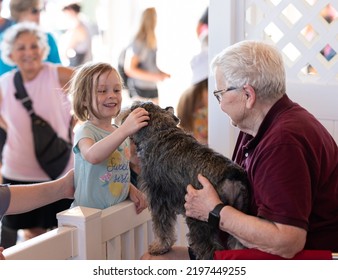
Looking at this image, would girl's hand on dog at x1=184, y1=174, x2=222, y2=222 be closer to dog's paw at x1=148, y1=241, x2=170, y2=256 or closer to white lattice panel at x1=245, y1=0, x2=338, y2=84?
dog's paw at x1=148, y1=241, x2=170, y2=256

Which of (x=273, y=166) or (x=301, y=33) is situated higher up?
(x=301, y=33)

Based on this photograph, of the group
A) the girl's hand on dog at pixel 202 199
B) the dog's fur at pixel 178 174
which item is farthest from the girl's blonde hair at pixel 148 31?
the girl's hand on dog at pixel 202 199

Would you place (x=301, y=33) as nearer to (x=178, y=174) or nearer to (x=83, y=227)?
(x=178, y=174)

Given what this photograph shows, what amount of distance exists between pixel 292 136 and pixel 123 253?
0.79 metres

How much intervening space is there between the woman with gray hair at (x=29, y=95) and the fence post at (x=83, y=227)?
5.70 ft

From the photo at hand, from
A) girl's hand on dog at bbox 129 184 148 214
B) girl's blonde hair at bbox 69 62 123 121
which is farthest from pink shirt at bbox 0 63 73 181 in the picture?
girl's hand on dog at bbox 129 184 148 214

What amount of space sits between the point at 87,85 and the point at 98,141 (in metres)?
0.23

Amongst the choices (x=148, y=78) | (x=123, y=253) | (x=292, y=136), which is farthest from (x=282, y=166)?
(x=148, y=78)

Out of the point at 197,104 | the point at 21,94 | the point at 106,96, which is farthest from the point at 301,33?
the point at 21,94

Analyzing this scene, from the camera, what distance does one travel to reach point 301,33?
2406mm

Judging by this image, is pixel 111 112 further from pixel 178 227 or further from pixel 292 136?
pixel 292 136

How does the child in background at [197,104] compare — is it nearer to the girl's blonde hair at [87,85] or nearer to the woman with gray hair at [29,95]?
the woman with gray hair at [29,95]

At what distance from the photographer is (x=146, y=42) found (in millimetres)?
4324

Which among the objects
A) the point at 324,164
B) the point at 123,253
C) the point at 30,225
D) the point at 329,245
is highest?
the point at 324,164
